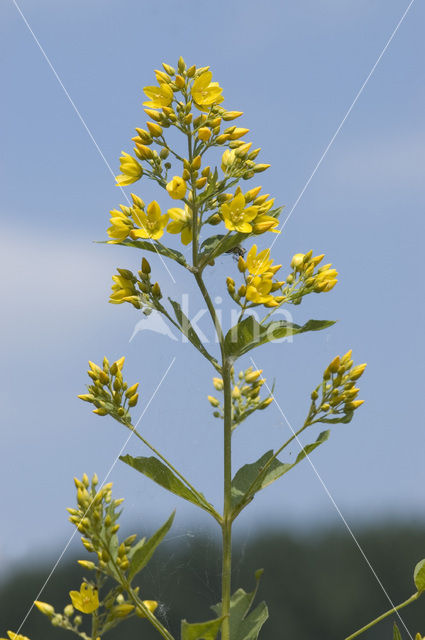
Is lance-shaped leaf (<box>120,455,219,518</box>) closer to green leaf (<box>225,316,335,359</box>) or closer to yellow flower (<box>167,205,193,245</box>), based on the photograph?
green leaf (<box>225,316,335,359</box>)

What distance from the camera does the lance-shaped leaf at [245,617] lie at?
251 cm

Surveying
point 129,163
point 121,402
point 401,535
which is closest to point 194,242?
point 129,163

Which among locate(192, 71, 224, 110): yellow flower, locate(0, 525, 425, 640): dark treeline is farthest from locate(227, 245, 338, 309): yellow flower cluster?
locate(0, 525, 425, 640): dark treeline

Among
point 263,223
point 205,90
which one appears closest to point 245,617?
point 263,223

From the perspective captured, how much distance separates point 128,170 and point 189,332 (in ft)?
2.29

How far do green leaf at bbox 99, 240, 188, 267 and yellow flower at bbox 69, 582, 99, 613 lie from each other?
3.89 feet

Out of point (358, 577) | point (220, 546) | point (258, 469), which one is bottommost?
point (358, 577)

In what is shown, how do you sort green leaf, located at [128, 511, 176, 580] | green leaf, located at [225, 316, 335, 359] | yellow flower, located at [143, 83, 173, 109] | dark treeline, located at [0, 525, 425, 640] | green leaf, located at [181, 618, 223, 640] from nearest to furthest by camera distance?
green leaf, located at [181, 618, 223, 640]
green leaf, located at [128, 511, 176, 580]
green leaf, located at [225, 316, 335, 359]
yellow flower, located at [143, 83, 173, 109]
dark treeline, located at [0, 525, 425, 640]

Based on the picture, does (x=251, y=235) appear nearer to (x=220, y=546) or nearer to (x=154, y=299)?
(x=154, y=299)

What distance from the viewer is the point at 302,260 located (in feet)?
9.45

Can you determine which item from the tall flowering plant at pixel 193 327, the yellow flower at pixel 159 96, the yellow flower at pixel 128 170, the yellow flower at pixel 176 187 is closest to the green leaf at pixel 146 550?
the tall flowering plant at pixel 193 327

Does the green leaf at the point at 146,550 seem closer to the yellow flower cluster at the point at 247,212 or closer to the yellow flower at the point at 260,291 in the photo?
the yellow flower at the point at 260,291

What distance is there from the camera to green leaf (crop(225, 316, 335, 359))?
250 cm

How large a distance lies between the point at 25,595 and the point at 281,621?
9.70 m
